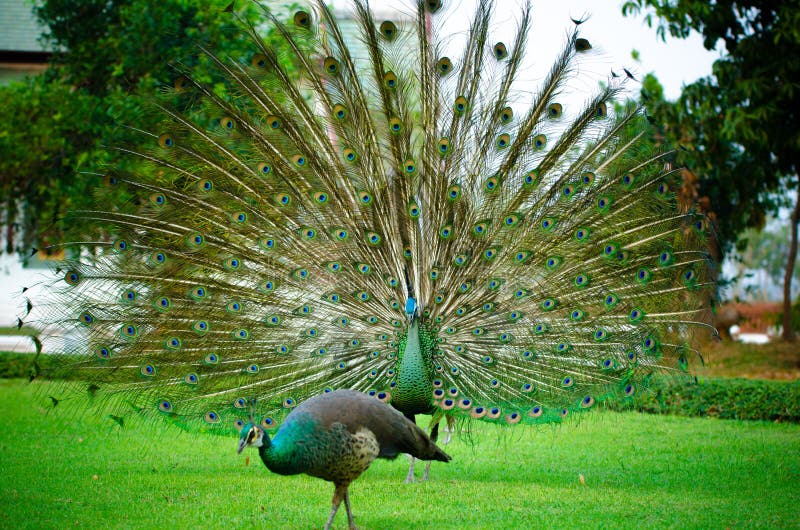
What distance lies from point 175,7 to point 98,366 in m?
8.99

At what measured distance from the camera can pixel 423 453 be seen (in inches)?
220

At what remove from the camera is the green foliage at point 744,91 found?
12.1m

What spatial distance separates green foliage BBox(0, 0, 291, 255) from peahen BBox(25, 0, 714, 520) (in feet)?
21.4

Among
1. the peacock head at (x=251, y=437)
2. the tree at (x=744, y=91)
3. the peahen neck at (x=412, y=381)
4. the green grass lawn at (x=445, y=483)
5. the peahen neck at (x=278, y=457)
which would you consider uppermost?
the tree at (x=744, y=91)

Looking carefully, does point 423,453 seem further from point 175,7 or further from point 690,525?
point 175,7

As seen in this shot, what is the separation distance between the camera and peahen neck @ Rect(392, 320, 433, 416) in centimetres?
661

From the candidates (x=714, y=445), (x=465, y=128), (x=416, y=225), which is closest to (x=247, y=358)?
(x=416, y=225)

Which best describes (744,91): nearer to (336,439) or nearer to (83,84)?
(336,439)

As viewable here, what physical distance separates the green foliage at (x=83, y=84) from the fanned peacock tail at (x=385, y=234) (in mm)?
6514

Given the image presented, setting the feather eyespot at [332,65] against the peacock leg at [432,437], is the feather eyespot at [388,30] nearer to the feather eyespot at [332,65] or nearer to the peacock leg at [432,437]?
the feather eyespot at [332,65]

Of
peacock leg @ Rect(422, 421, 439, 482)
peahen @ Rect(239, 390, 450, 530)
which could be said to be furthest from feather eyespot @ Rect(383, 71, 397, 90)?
peahen @ Rect(239, 390, 450, 530)

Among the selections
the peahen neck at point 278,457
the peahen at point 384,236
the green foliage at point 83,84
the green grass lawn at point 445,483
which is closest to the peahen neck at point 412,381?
the peahen at point 384,236

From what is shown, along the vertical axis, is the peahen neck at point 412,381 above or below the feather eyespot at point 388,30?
below

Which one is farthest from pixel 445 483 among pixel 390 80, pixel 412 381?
pixel 390 80
